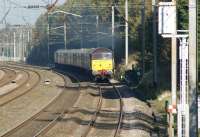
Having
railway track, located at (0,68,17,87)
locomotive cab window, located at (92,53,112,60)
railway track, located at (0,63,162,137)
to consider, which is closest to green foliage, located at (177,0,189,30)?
railway track, located at (0,63,162,137)

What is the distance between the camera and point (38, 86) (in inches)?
1799

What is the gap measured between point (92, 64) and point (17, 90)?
9830 mm

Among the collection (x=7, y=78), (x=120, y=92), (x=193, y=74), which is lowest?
(x=7, y=78)

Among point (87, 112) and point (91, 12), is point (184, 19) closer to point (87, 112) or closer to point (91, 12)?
point (87, 112)

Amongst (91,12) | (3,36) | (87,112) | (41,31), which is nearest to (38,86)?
(87,112)

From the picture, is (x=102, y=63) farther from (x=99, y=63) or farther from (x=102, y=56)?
(x=102, y=56)

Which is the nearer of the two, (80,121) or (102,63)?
(80,121)

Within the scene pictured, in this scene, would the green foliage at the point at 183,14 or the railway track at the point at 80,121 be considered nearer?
the railway track at the point at 80,121

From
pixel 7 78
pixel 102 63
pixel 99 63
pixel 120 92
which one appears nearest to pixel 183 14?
pixel 120 92

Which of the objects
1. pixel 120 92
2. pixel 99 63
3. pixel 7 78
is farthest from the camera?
pixel 7 78

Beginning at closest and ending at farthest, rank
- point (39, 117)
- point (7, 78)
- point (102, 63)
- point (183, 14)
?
point (39, 117)
point (183, 14)
point (102, 63)
point (7, 78)

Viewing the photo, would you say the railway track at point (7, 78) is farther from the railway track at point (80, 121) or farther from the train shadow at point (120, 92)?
the railway track at point (80, 121)

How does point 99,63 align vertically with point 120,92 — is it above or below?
above

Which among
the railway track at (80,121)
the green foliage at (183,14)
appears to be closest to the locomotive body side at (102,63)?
the railway track at (80,121)
